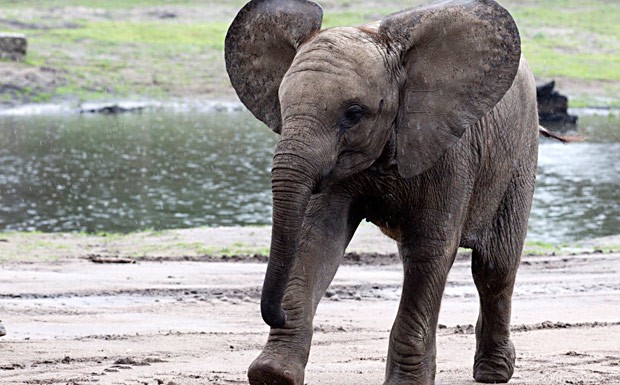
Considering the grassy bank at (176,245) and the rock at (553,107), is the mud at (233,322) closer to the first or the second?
the grassy bank at (176,245)

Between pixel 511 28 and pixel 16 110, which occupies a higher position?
pixel 511 28

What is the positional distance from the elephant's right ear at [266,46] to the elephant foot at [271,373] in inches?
44.8

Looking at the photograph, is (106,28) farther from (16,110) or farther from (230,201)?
(230,201)

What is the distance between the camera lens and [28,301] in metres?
9.40

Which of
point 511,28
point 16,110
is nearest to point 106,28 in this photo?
point 16,110

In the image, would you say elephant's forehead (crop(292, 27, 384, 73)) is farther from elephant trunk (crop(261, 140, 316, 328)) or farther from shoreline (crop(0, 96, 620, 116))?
shoreline (crop(0, 96, 620, 116))

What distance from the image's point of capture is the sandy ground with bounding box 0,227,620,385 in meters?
6.66

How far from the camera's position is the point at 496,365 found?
6.84 meters

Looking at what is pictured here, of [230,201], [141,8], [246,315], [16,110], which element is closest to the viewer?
[246,315]

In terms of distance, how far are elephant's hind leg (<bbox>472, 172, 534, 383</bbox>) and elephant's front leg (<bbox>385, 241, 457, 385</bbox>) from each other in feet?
2.96

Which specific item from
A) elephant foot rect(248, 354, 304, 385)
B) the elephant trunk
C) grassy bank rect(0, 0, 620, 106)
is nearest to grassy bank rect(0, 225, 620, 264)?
elephant foot rect(248, 354, 304, 385)

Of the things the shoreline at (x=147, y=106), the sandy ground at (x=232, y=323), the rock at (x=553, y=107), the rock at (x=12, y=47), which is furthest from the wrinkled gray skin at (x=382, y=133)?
the rock at (x=12, y=47)

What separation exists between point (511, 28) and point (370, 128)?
0.91 metres

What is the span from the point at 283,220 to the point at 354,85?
0.73 metres
